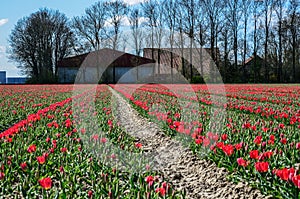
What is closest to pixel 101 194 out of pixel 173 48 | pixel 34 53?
pixel 173 48

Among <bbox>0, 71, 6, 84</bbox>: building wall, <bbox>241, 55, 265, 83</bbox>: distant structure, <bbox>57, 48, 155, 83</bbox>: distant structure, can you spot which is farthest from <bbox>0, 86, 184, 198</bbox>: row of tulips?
<bbox>0, 71, 6, 84</bbox>: building wall

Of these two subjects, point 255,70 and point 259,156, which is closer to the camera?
point 259,156

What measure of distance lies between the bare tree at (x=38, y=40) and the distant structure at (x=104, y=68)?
2.46 meters

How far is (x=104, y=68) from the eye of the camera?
183 ft

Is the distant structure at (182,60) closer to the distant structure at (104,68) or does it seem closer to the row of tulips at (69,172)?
the distant structure at (104,68)

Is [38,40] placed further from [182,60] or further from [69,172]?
[69,172]

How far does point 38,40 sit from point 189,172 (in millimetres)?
55901

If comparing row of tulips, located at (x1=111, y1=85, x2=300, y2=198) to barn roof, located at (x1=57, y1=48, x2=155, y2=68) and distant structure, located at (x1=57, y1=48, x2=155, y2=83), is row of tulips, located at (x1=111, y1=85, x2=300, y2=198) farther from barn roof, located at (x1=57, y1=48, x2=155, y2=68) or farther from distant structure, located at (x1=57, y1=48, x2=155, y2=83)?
barn roof, located at (x1=57, y1=48, x2=155, y2=68)

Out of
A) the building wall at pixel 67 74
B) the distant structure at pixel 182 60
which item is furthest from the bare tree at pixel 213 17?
the building wall at pixel 67 74

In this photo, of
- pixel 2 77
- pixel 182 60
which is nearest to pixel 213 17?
pixel 182 60

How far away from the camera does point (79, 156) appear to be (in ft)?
14.5

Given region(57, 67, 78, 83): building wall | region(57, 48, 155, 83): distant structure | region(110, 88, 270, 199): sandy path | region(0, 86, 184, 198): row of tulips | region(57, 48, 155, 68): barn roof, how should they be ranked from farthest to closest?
region(57, 48, 155, 68): barn roof → region(57, 48, 155, 83): distant structure → region(57, 67, 78, 83): building wall → region(110, 88, 270, 199): sandy path → region(0, 86, 184, 198): row of tulips

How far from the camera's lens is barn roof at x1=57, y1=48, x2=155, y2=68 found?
2229 inches

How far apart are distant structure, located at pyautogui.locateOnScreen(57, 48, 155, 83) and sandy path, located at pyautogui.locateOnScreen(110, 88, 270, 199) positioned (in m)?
47.2
